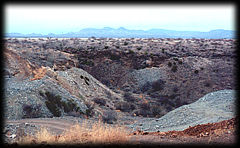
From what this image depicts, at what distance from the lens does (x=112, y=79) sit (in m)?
25.0

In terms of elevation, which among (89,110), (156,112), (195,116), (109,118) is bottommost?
(156,112)

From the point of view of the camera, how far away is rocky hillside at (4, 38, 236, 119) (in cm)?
1277

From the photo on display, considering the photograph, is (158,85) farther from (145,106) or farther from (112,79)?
(145,106)

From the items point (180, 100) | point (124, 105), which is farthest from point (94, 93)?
point (180, 100)

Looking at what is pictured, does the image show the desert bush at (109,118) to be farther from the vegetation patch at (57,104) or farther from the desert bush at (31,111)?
the desert bush at (31,111)

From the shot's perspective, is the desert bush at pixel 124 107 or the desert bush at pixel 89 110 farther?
the desert bush at pixel 124 107

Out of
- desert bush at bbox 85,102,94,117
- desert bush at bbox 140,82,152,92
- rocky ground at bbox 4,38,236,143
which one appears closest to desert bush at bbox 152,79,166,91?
rocky ground at bbox 4,38,236,143

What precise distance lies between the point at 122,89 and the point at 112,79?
2.31 meters

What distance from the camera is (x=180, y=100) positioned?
2078 cm

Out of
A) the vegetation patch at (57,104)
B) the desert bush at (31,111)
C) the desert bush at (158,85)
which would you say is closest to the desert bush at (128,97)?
the desert bush at (158,85)

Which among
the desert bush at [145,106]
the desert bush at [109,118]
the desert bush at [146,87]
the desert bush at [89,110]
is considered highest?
the desert bush at [146,87]

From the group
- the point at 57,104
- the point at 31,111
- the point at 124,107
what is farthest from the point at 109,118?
the point at 31,111

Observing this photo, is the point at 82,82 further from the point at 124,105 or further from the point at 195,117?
the point at 195,117

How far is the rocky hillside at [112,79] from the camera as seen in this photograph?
41.9ft
